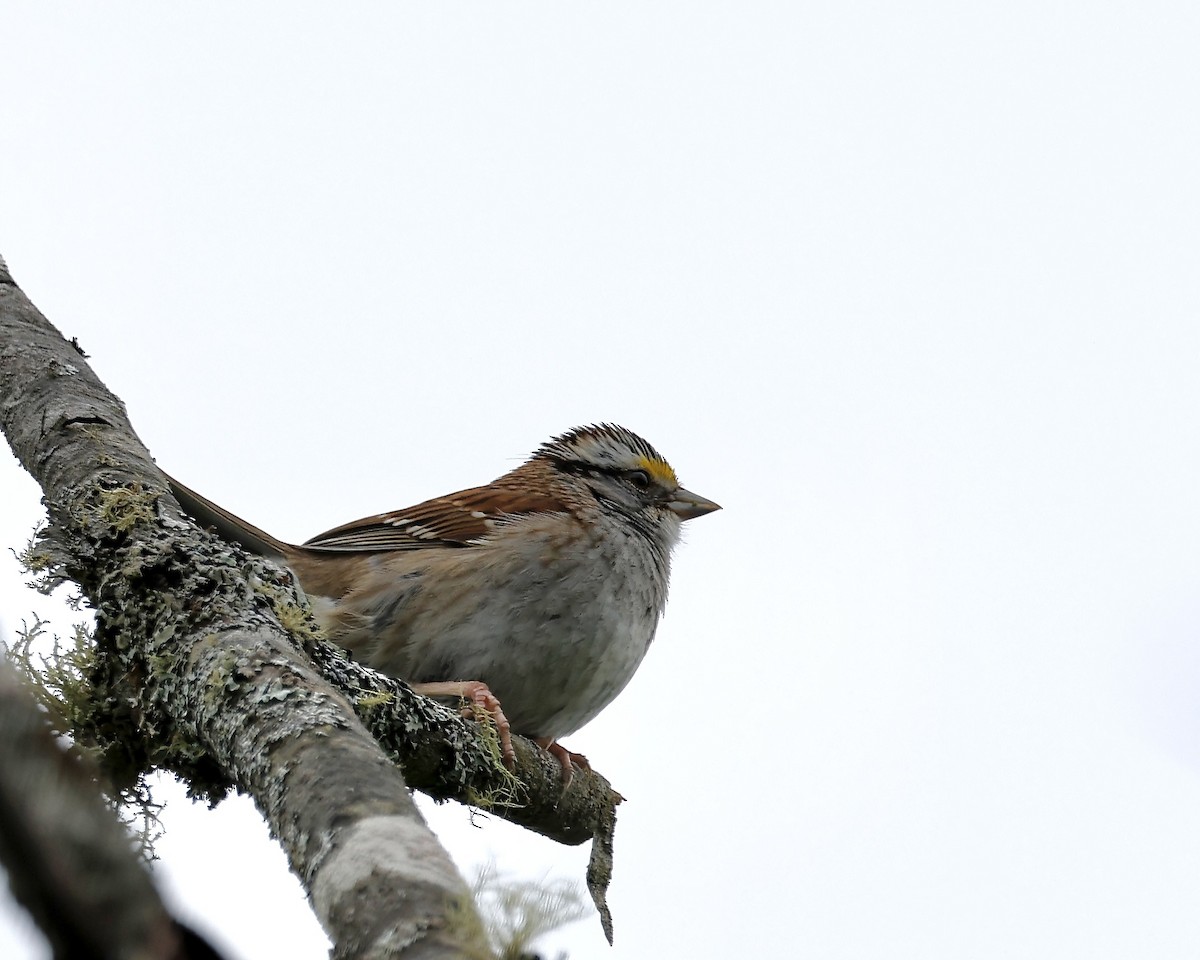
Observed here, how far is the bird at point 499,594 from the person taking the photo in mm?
5203

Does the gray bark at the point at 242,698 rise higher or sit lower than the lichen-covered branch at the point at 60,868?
higher

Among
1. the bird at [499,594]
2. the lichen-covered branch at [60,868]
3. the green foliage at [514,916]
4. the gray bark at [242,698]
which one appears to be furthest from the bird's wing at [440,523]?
the lichen-covered branch at [60,868]

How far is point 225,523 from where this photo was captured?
498 centimetres

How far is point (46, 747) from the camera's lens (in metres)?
0.87

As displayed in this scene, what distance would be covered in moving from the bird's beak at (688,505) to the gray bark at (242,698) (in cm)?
256

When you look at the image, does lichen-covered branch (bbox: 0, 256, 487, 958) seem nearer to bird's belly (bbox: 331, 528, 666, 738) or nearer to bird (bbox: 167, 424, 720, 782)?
bird (bbox: 167, 424, 720, 782)

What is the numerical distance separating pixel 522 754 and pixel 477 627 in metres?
1.00

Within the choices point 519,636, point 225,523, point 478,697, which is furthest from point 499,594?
point 225,523

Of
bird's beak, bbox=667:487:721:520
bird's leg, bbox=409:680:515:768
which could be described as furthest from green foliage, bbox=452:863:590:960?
bird's beak, bbox=667:487:721:520

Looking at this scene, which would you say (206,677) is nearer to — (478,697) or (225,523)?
(478,697)

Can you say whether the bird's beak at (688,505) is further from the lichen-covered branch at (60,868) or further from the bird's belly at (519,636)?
the lichen-covered branch at (60,868)

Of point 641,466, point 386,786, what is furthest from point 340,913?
point 641,466

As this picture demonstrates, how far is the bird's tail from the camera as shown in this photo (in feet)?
15.4

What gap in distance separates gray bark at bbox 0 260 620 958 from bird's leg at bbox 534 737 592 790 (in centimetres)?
25
